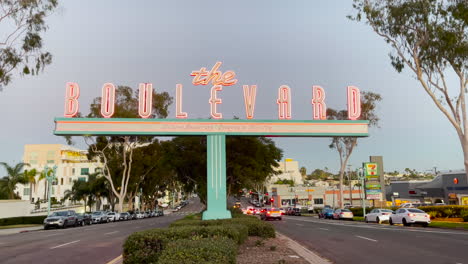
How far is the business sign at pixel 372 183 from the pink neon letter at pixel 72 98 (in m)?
36.2

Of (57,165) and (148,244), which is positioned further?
(57,165)

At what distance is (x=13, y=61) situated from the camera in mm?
28891

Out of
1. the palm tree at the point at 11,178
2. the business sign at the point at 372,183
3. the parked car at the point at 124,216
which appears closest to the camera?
the business sign at the point at 372,183

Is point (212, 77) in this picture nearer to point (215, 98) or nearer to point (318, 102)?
point (215, 98)

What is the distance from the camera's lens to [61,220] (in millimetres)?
35312

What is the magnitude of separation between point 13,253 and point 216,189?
14000mm

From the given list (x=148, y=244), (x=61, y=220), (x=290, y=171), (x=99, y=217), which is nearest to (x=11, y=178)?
(x=99, y=217)

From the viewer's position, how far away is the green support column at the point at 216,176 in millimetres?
26703

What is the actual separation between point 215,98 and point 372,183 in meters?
29.7

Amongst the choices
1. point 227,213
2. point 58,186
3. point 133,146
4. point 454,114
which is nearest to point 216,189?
point 227,213

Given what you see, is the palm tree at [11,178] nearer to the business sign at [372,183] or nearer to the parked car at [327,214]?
the parked car at [327,214]

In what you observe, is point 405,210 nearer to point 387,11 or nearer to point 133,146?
point 387,11

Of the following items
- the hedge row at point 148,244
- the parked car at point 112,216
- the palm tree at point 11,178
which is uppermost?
the palm tree at point 11,178

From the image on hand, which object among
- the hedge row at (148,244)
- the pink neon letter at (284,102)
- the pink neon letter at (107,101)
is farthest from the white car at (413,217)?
the pink neon letter at (107,101)
